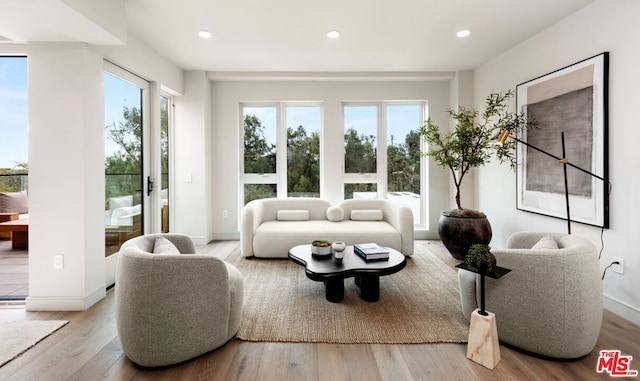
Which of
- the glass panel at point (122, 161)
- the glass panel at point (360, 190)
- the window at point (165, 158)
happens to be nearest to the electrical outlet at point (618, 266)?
the glass panel at point (360, 190)

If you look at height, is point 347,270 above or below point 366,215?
below

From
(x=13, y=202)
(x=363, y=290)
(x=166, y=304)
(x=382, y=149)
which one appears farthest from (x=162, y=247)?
(x=13, y=202)

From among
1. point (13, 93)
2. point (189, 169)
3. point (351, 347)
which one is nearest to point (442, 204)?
point (351, 347)

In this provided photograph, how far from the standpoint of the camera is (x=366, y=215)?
452 centimetres

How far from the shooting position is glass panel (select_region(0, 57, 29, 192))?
394cm

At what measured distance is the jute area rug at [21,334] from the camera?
2.00 meters

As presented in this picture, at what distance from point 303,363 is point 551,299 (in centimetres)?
156

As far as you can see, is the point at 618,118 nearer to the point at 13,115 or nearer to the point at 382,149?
the point at 382,149

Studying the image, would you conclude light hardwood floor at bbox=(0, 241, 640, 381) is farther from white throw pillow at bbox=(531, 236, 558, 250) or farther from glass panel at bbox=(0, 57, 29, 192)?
glass panel at bbox=(0, 57, 29, 192)

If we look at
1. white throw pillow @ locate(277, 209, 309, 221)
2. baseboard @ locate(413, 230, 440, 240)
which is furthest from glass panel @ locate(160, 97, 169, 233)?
baseboard @ locate(413, 230, 440, 240)

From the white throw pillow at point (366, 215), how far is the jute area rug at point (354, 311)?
1.08m

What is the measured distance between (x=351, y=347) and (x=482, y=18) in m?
3.28

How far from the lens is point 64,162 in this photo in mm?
2619

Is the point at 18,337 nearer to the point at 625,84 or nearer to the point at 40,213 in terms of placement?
the point at 40,213
